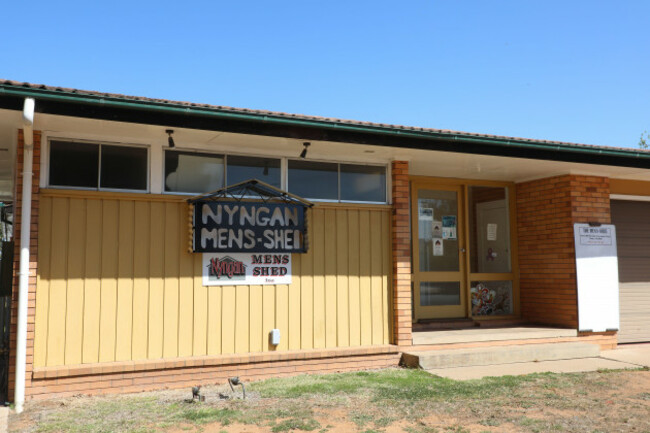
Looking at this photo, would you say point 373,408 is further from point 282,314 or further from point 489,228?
point 489,228

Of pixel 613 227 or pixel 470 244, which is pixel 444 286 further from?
pixel 613 227

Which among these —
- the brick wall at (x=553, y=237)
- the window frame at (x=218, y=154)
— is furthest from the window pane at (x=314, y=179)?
the brick wall at (x=553, y=237)

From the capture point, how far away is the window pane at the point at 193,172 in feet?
23.2

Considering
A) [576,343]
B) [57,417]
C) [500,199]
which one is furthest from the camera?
[500,199]

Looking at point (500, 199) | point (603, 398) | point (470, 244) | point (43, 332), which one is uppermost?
point (500, 199)

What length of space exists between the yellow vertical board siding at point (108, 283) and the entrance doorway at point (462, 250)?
4810 mm

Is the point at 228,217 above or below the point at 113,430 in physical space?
above

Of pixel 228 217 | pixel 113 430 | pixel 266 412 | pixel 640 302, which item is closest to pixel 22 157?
pixel 228 217

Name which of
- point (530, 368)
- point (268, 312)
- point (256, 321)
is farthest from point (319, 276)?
point (530, 368)

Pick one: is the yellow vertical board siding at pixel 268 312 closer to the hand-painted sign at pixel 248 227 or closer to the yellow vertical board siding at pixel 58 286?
the hand-painted sign at pixel 248 227

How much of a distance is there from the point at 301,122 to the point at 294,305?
7.66ft

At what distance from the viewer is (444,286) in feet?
32.4

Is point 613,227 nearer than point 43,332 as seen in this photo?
No

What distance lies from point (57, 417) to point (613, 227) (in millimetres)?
8506
